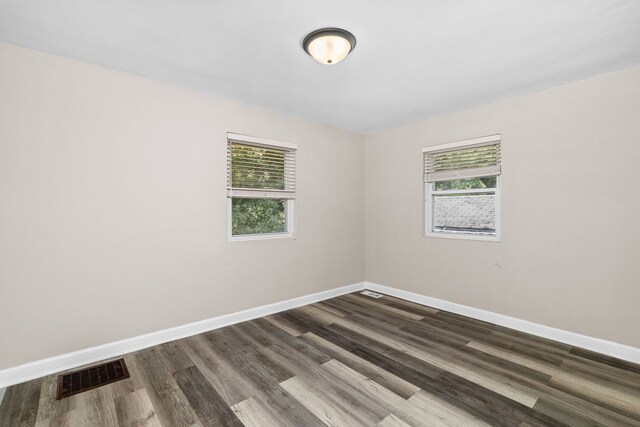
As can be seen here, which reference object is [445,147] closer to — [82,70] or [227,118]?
[227,118]

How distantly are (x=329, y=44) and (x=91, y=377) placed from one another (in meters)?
3.08

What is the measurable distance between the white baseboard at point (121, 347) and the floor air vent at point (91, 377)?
0.36ft

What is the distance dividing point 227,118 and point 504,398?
3509 millimetres

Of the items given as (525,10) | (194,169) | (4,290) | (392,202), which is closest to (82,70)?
(194,169)

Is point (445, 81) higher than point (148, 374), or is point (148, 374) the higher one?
point (445, 81)

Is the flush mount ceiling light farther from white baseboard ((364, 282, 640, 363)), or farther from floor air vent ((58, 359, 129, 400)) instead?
white baseboard ((364, 282, 640, 363))

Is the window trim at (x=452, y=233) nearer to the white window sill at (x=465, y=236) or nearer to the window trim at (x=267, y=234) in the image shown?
the white window sill at (x=465, y=236)

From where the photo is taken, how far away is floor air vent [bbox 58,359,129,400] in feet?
7.06

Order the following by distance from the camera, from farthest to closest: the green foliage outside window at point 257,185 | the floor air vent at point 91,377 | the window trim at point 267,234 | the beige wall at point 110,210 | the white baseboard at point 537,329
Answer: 1. the green foliage outside window at point 257,185
2. the window trim at point 267,234
3. the white baseboard at point 537,329
4. the beige wall at point 110,210
5. the floor air vent at point 91,377

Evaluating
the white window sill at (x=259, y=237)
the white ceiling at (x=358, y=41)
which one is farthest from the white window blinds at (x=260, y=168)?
the white ceiling at (x=358, y=41)

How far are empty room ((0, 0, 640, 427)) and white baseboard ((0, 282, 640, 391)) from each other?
0.02 m

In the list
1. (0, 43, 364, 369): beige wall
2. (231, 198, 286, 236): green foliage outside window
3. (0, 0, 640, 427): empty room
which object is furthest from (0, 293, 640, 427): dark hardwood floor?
(231, 198, 286, 236): green foliage outside window

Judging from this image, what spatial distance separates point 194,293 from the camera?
10.2ft

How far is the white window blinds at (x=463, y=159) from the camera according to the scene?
3395mm
